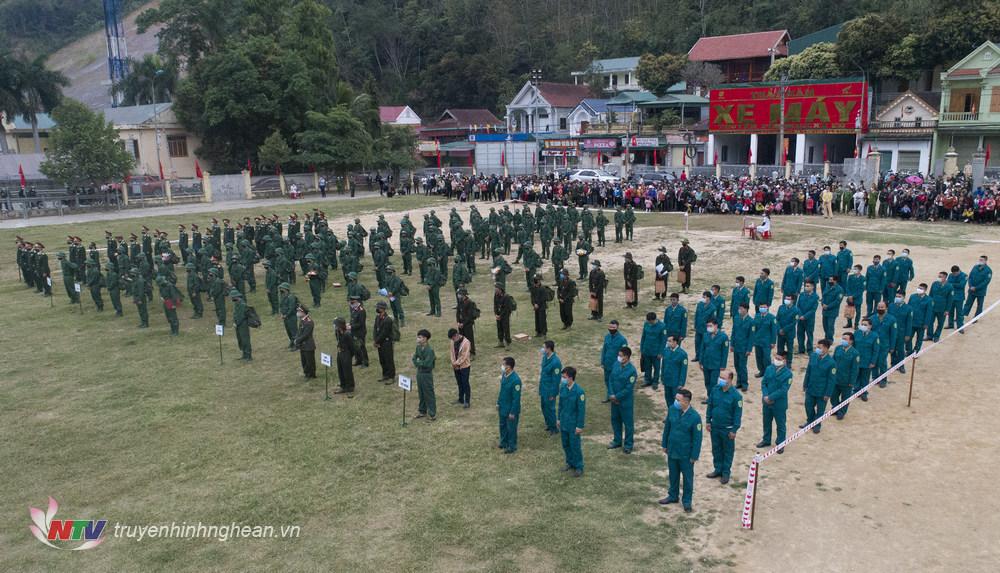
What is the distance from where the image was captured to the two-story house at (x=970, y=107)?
43625 mm

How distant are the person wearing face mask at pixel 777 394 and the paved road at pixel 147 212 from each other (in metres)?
37.1

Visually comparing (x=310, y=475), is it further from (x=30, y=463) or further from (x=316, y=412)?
(x=30, y=463)

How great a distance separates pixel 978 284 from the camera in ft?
51.2

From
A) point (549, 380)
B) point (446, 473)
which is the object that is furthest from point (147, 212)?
point (549, 380)

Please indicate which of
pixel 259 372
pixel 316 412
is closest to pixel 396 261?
pixel 259 372

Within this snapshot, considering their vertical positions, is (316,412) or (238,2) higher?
(238,2)

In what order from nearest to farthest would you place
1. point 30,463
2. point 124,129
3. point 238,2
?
point 30,463
point 124,129
point 238,2

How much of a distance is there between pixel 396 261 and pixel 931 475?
62.9 feet

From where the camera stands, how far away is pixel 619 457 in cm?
1007

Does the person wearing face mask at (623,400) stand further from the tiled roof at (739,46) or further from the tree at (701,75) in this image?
the tiled roof at (739,46)

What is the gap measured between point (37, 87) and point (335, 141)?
25.9 m

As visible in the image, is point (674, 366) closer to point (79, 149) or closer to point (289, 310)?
point (289, 310)

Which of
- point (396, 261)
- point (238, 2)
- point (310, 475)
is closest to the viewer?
point (310, 475)

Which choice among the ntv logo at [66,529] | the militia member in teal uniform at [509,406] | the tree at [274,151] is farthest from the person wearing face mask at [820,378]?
the tree at [274,151]
